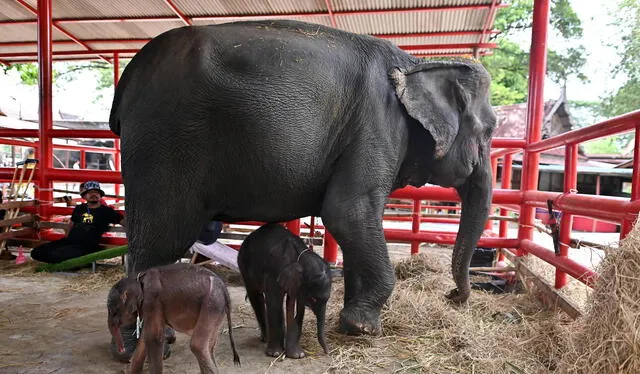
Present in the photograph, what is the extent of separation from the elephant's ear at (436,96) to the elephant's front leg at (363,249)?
0.56m

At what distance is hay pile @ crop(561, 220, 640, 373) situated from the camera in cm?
196

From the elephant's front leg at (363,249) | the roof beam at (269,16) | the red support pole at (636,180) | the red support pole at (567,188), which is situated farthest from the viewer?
the roof beam at (269,16)

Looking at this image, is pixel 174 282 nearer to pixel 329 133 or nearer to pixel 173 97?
pixel 173 97

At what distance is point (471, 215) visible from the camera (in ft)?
12.2

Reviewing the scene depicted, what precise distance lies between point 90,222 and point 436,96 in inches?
169

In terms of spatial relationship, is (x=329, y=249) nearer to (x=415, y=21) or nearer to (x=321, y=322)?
(x=321, y=322)

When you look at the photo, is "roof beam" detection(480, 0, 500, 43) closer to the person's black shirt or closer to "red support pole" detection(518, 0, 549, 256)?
"red support pole" detection(518, 0, 549, 256)

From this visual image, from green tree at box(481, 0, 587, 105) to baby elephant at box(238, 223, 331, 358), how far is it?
24.1 m

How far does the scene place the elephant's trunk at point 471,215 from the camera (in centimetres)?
369

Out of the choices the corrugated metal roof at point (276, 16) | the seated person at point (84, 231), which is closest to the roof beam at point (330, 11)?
the corrugated metal roof at point (276, 16)

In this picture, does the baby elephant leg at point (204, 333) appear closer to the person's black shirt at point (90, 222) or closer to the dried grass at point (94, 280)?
the dried grass at point (94, 280)

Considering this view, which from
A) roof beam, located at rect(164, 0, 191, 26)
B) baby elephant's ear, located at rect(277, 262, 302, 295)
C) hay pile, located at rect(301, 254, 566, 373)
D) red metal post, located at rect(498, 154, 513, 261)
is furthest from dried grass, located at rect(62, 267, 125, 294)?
red metal post, located at rect(498, 154, 513, 261)

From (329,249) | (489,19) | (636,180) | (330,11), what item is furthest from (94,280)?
(489,19)

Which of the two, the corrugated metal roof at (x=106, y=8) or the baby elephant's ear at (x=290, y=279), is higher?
the corrugated metal roof at (x=106, y=8)
